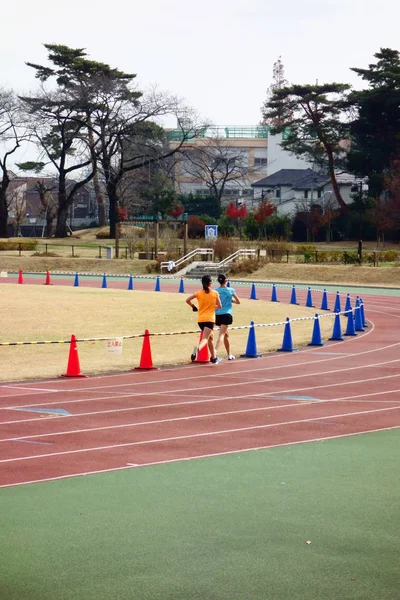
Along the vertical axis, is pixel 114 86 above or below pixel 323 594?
above

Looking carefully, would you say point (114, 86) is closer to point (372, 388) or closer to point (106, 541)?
point (372, 388)

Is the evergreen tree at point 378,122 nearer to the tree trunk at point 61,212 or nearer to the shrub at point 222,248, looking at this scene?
the shrub at point 222,248

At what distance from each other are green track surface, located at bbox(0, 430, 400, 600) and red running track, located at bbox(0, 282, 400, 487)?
76cm

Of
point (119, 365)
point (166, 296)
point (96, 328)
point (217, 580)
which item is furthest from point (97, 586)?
point (166, 296)

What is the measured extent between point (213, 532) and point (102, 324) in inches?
852

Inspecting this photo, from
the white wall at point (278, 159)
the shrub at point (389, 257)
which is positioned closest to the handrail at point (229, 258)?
the shrub at point (389, 257)

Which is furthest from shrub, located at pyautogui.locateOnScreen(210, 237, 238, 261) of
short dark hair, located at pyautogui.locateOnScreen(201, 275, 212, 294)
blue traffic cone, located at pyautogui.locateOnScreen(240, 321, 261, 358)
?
short dark hair, located at pyautogui.locateOnScreen(201, 275, 212, 294)

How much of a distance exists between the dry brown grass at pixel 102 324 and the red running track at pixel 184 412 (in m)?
2.21

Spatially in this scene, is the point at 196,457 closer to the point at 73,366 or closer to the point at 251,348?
the point at 73,366

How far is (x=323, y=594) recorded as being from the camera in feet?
21.9

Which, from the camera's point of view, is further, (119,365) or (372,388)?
(119,365)

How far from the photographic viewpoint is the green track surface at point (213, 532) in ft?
22.4

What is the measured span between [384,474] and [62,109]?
78242 millimetres

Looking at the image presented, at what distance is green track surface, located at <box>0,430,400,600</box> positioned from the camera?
22.4 ft
